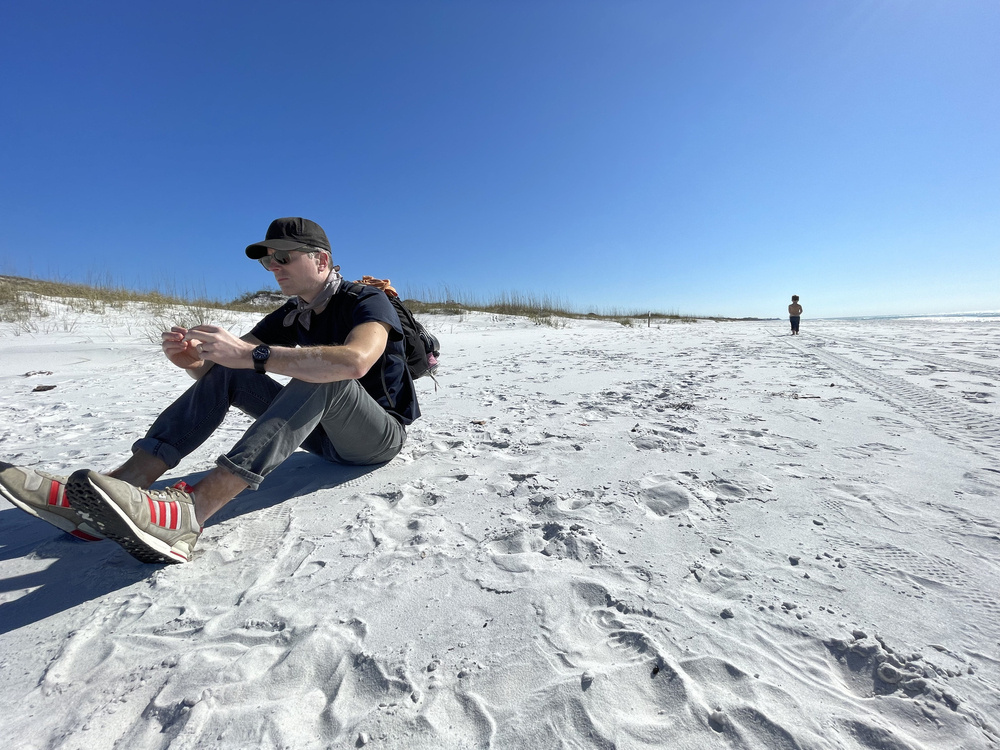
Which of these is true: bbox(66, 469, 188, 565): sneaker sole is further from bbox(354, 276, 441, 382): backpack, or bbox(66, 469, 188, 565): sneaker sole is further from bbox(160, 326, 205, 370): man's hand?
bbox(354, 276, 441, 382): backpack

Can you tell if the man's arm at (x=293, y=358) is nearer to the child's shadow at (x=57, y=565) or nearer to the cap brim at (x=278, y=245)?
the cap brim at (x=278, y=245)

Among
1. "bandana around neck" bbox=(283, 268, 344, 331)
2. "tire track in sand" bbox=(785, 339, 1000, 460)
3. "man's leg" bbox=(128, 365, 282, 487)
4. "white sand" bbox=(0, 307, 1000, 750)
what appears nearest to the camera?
"white sand" bbox=(0, 307, 1000, 750)

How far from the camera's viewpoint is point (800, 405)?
3.02 metres

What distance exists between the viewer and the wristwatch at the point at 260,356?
57.3 inches

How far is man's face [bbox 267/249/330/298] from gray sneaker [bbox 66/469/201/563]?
0.90 meters

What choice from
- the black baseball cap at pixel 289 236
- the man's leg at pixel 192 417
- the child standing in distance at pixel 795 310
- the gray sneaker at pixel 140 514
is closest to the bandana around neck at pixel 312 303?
the black baseball cap at pixel 289 236

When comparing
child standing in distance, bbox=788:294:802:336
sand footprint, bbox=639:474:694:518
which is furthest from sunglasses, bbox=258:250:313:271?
child standing in distance, bbox=788:294:802:336

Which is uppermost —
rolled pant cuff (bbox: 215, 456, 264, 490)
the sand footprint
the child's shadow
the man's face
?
the man's face

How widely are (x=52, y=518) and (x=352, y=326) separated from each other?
3.48 feet

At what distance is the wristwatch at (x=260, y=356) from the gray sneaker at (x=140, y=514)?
45cm

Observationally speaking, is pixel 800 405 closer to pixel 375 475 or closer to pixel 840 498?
pixel 840 498

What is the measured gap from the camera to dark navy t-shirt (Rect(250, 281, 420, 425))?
181 centimetres

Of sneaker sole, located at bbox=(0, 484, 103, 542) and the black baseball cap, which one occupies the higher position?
the black baseball cap

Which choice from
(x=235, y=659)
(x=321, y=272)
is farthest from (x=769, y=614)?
(x=321, y=272)
